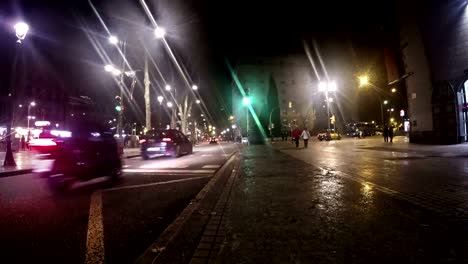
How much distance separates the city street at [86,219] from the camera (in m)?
3.57

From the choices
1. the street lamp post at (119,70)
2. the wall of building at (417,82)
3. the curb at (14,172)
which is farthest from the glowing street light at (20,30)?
the wall of building at (417,82)

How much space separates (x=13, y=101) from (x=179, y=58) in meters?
27.6

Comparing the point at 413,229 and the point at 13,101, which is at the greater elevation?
the point at 13,101

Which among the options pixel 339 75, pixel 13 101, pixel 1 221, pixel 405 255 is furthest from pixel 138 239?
→ pixel 339 75

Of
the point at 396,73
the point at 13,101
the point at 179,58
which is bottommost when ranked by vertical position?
the point at 13,101

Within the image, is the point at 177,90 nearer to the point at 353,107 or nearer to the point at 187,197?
the point at 187,197

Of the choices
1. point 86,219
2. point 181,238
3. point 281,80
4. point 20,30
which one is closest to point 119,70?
point 20,30

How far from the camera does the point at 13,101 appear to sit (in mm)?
14398

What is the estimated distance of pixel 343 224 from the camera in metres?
4.30

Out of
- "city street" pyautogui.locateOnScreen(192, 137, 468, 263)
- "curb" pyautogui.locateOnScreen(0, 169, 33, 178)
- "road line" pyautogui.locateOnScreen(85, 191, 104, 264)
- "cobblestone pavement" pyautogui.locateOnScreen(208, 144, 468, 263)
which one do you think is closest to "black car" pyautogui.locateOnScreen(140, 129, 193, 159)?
"curb" pyautogui.locateOnScreen(0, 169, 33, 178)

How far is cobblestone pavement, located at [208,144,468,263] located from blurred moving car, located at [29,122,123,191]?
4.05 meters

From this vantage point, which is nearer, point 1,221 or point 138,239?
point 138,239

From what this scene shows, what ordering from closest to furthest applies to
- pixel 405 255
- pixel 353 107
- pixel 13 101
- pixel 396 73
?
1. pixel 405 255
2. pixel 13 101
3. pixel 396 73
4. pixel 353 107

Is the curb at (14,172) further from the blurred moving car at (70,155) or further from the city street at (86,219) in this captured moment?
the blurred moving car at (70,155)
